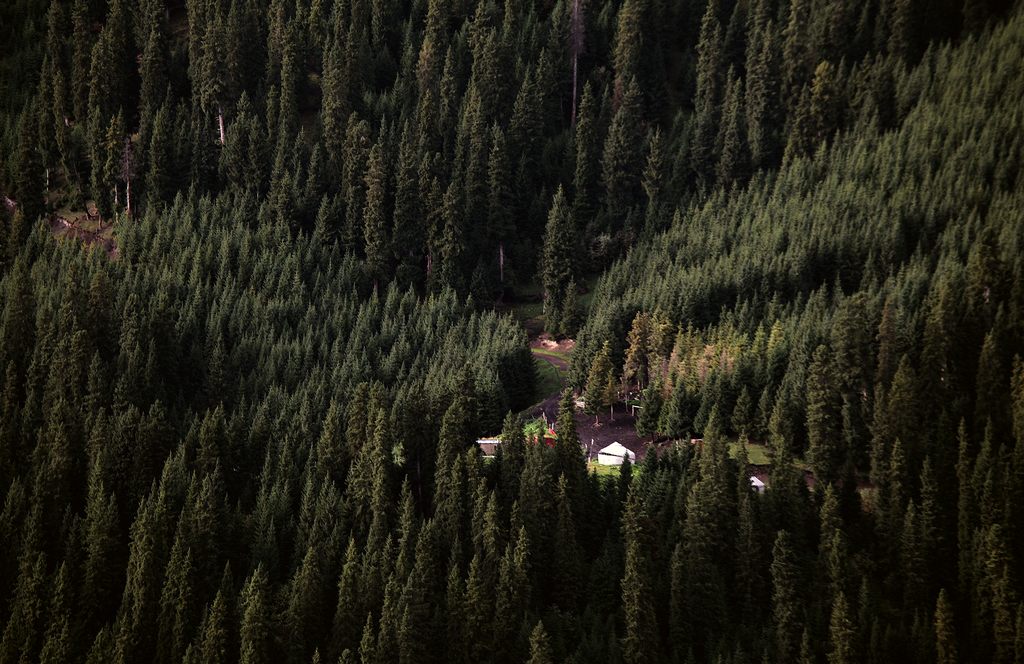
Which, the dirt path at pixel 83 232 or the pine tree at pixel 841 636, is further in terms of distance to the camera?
the dirt path at pixel 83 232

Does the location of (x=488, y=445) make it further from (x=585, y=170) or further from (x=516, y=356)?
(x=585, y=170)

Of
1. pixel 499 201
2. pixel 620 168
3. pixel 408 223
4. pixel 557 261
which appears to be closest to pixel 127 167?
pixel 408 223

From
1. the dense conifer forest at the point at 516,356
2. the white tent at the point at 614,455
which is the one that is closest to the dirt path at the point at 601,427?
the white tent at the point at 614,455

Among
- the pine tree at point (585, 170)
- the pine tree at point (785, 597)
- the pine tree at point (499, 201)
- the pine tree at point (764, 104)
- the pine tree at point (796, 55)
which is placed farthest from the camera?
the pine tree at point (585, 170)

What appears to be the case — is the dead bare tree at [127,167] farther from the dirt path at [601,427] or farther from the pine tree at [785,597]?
the pine tree at [785,597]

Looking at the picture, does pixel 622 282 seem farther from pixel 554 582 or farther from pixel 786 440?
pixel 554 582

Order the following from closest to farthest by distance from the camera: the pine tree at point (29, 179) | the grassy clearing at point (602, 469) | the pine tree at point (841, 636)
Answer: the pine tree at point (841, 636) < the grassy clearing at point (602, 469) < the pine tree at point (29, 179)
